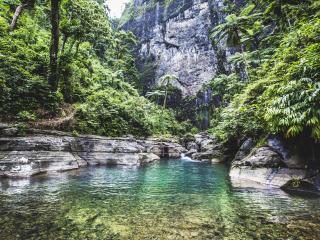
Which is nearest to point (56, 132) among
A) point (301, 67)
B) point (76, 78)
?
point (76, 78)

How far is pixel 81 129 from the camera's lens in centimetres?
1677

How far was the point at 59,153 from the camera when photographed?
12578mm

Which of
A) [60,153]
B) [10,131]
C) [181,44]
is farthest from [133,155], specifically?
[181,44]

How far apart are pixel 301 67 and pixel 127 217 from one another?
833cm

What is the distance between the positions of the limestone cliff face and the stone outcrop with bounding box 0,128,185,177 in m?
37.4

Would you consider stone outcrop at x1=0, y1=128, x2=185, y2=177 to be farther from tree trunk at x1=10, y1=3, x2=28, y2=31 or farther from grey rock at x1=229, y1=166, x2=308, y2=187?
tree trunk at x1=10, y1=3, x2=28, y2=31

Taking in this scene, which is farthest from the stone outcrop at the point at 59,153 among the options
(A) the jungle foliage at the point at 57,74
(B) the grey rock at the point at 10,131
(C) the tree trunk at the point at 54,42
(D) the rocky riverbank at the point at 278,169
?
(D) the rocky riverbank at the point at 278,169

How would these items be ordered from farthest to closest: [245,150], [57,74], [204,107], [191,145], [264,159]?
[204,107] → [191,145] → [57,74] → [245,150] → [264,159]

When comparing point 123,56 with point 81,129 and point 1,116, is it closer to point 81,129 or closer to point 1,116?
point 81,129

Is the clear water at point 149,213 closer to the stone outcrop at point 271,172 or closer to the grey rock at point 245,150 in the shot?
the stone outcrop at point 271,172

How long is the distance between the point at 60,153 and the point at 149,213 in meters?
8.55

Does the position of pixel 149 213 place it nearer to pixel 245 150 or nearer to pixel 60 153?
pixel 60 153

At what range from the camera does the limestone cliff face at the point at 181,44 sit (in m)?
53.7

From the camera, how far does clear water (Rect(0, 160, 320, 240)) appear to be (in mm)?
4402
